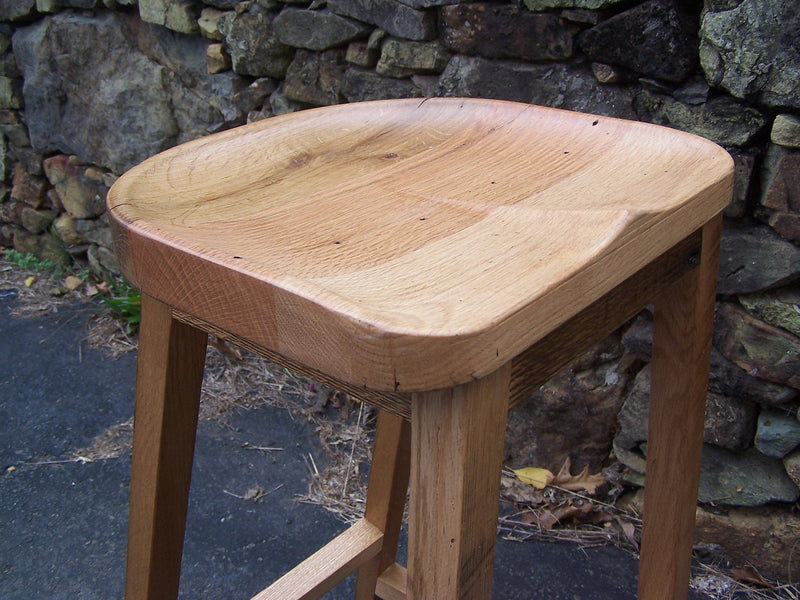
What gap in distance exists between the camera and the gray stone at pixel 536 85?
51.6 inches

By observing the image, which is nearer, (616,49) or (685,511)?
(685,511)

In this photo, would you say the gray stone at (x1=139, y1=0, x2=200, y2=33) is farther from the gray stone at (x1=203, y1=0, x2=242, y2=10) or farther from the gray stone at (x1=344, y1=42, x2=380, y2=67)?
the gray stone at (x1=344, y1=42, x2=380, y2=67)

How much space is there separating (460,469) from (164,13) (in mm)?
1850

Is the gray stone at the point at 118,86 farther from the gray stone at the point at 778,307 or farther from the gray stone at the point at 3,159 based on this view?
the gray stone at the point at 778,307

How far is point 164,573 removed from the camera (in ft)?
2.55

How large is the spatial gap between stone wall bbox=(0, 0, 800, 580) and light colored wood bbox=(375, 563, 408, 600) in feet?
1.48

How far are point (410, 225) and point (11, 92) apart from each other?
2318 millimetres

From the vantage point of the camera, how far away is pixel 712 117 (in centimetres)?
120

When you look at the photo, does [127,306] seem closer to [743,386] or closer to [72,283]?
[72,283]

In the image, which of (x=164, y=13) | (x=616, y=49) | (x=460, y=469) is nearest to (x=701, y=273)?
(x=460, y=469)

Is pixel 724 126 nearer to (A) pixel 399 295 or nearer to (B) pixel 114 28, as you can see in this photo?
(A) pixel 399 295

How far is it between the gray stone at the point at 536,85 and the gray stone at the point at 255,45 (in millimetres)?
486

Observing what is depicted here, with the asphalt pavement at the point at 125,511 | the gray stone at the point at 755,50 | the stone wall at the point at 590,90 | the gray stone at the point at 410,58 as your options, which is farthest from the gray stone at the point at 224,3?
the gray stone at the point at 755,50

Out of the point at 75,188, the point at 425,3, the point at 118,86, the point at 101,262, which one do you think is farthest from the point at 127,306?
the point at 425,3
